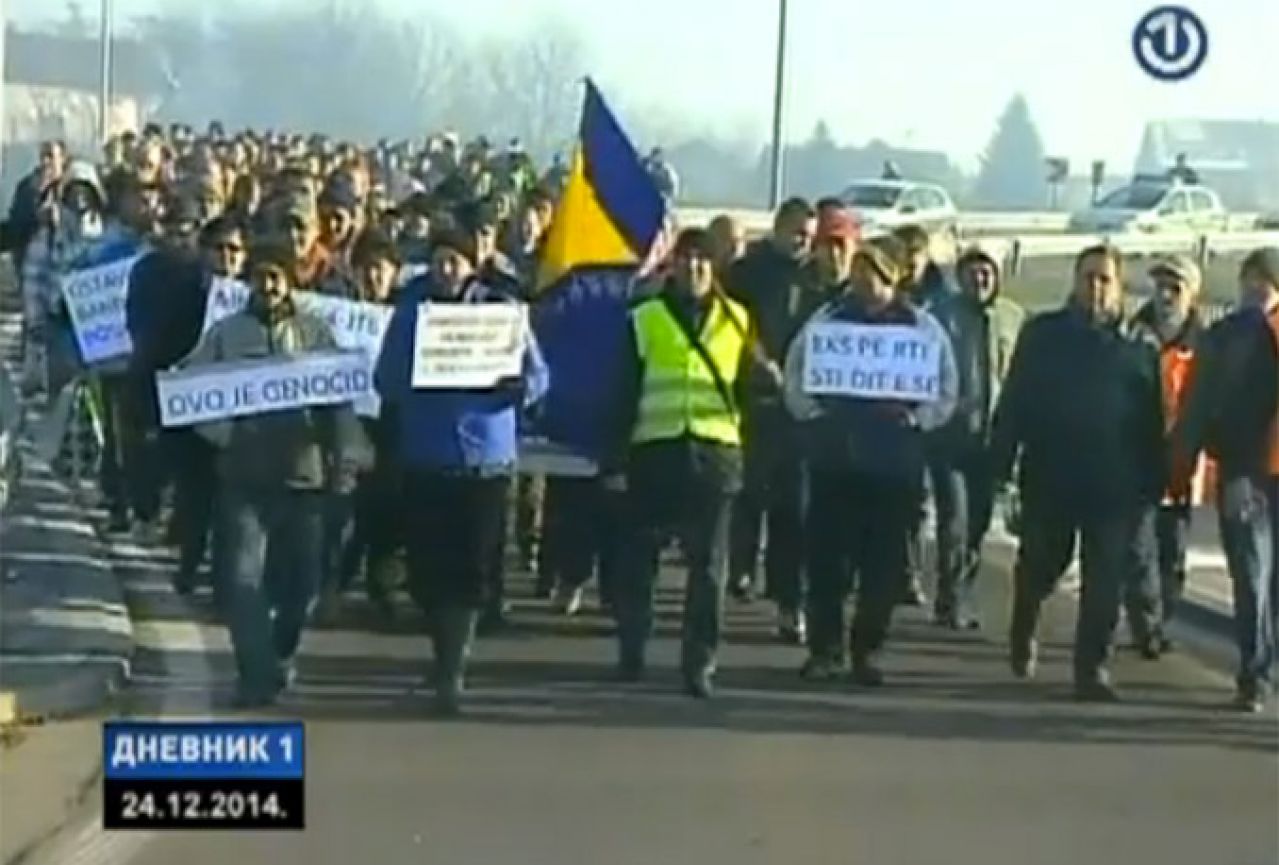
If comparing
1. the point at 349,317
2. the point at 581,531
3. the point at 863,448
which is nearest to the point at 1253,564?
Result: the point at 863,448

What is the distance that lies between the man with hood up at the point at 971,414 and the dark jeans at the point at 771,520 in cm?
28

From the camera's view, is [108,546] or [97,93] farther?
[108,546]

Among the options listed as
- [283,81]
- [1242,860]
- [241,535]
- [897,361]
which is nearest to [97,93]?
[283,81]

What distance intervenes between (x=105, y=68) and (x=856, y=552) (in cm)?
180

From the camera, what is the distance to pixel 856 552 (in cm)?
1035

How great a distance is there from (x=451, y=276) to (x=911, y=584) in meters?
1.16

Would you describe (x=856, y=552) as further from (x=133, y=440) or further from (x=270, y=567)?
(x=133, y=440)

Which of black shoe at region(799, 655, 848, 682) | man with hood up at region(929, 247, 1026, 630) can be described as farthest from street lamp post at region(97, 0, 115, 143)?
black shoe at region(799, 655, 848, 682)

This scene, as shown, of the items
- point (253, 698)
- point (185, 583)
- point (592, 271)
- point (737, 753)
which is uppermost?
point (592, 271)

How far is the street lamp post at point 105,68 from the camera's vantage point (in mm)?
9711

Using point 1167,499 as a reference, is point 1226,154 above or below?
above

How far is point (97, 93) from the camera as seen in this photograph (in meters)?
9.88

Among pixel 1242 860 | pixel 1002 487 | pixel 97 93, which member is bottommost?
pixel 1242 860

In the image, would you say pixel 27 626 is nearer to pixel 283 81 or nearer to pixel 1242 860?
pixel 283 81
